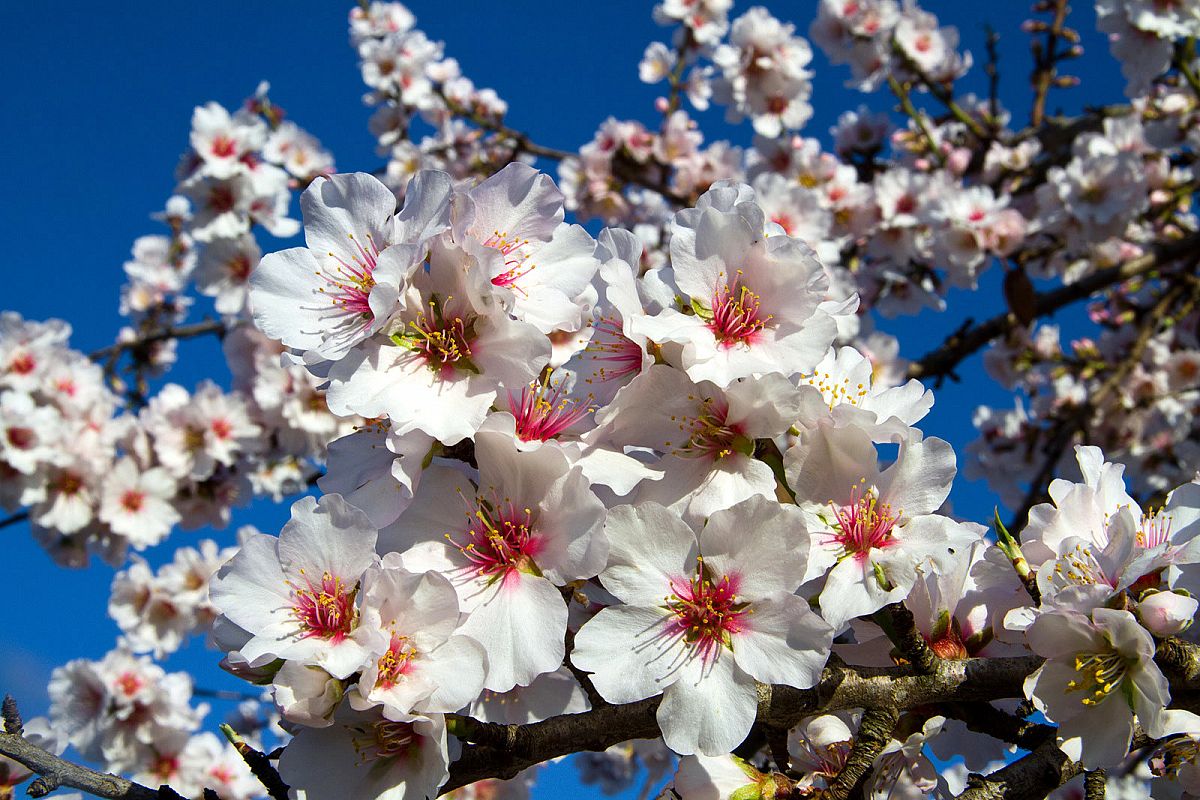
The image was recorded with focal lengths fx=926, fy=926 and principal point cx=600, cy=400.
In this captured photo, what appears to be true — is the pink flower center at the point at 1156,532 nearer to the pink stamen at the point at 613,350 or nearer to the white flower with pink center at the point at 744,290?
the white flower with pink center at the point at 744,290

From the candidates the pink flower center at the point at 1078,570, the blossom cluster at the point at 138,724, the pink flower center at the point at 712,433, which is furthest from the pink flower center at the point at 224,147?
the pink flower center at the point at 1078,570

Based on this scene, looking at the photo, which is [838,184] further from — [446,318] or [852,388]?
[446,318]

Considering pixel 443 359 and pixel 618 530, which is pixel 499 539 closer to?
pixel 618 530

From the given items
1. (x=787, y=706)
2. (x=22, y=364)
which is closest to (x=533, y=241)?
(x=787, y=706)

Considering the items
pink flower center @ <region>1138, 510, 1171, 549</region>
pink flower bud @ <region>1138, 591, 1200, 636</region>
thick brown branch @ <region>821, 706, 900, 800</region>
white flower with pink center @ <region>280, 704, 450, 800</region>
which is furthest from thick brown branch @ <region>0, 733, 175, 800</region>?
pink flower center @ <region>1138, 510, 1171, 549</region>

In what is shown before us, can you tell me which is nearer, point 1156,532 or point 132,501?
point 1156,532

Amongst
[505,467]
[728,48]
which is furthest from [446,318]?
[728,48]
